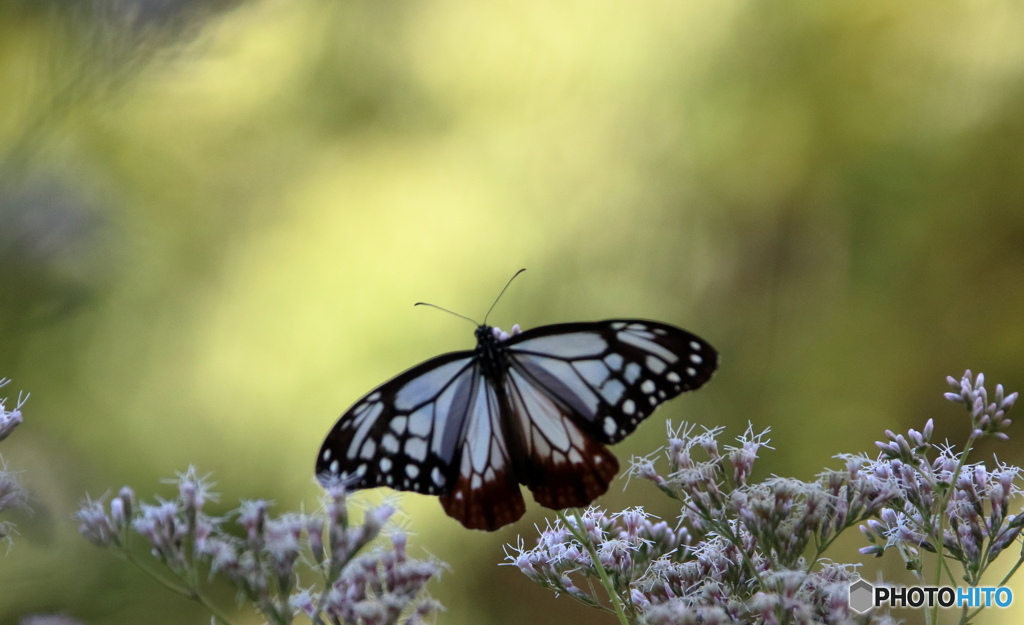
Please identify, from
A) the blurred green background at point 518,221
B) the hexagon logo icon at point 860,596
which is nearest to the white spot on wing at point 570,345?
the hexagon logo icon at point 860,596

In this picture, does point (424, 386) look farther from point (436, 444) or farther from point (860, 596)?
point (860, 596)

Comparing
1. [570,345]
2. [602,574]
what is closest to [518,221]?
[570,345]

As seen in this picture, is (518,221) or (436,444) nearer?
(436,444)

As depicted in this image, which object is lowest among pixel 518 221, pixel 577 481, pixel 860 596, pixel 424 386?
pixel 860 596

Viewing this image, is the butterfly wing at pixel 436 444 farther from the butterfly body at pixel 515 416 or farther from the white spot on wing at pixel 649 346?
the white spot on wing at pixel 649 346

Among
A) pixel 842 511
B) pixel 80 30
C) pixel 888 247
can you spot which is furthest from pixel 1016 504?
pixel 80 30

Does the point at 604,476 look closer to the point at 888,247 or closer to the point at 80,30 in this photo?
the point at 80,30
